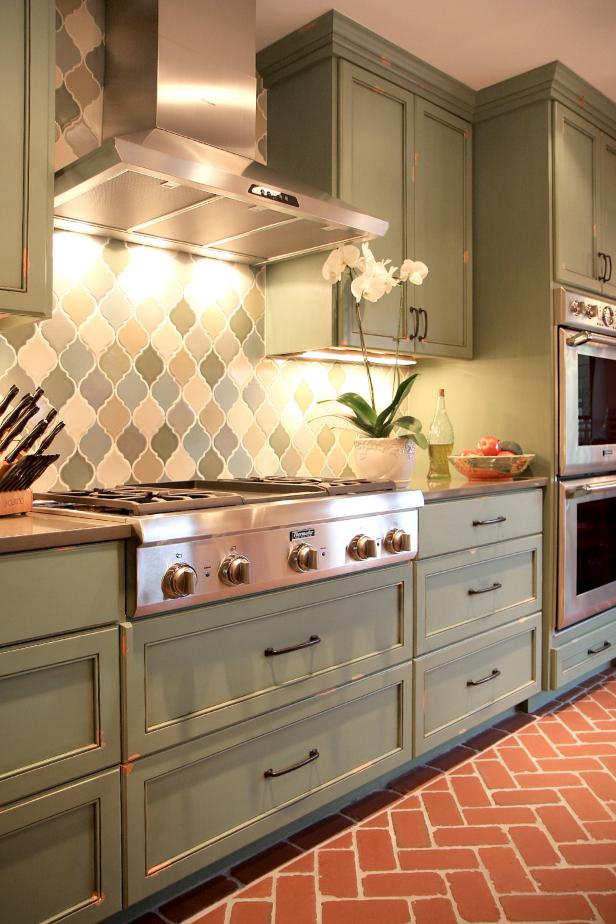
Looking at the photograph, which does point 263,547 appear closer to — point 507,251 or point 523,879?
point 523,879

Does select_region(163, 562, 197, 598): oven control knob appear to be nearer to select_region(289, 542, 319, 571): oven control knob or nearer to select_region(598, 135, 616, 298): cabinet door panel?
select_region(289, 542, 319, 571): oven control knob

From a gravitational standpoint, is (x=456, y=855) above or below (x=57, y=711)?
below

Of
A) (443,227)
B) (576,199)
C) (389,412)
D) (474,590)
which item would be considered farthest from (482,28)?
(474,590)

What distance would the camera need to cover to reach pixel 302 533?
6.47 ft

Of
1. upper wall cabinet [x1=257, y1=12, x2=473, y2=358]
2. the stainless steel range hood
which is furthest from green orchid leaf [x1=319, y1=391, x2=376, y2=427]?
the stainless steel range hood

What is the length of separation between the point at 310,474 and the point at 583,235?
1.53m

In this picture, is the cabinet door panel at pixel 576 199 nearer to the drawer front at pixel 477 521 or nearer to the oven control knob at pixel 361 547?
the drawer front at pixel 477 521

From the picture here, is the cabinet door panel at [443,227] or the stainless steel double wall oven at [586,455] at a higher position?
the cabinet door panel at [443,227]

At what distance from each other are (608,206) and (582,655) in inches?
76.9

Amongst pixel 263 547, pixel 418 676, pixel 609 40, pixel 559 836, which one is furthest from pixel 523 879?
pixel 609 40

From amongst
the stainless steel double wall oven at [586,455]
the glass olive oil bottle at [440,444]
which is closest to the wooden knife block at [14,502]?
the glass olive oil bottle at [440,444]

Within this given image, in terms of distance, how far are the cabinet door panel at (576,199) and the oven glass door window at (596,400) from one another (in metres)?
0.33

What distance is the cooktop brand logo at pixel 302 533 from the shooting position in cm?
194

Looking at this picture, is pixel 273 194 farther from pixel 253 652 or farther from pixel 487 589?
pixel 487 589
